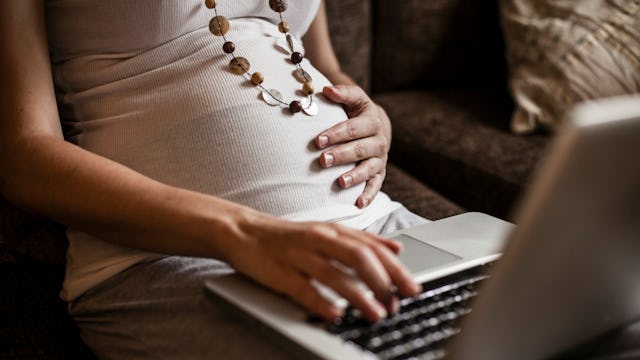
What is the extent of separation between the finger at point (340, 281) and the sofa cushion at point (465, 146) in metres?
0.88

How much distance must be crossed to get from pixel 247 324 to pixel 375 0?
51.1 inches

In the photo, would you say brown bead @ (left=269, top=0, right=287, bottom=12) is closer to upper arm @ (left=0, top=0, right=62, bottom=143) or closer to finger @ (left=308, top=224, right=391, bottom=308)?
upper arm @ (left=0, top=0, right=62, bottom=143)

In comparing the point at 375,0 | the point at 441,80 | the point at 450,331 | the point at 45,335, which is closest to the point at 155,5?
the point at 45,335

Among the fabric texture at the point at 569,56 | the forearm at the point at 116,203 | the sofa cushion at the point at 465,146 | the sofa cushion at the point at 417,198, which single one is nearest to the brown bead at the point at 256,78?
the forearm at the point at 116,203

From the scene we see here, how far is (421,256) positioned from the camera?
31.0 inches

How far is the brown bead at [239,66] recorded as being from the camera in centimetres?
93

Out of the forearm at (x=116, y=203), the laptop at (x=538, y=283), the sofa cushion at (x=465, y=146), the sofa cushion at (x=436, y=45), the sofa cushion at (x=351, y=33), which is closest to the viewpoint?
the laptop at (x=538, y=283)

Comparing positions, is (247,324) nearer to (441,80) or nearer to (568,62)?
(568,62)

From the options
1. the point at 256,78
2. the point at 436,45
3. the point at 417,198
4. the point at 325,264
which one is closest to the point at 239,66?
the point at 256,78

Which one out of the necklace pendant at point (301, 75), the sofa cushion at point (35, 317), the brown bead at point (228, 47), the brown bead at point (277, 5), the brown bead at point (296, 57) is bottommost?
the sofa cushion at point (35, 317)

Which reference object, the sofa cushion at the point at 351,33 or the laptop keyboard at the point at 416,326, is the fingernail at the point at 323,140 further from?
the sofa cushion at the point at 351,33

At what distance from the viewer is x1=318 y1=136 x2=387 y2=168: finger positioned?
36.4 inches

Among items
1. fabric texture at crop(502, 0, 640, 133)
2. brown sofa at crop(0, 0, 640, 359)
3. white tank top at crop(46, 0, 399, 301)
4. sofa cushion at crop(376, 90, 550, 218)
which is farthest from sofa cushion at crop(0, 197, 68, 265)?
fabric texture at crop(502, 0, 640, 133)

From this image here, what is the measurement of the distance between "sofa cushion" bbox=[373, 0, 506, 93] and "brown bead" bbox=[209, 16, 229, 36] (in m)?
0.93
